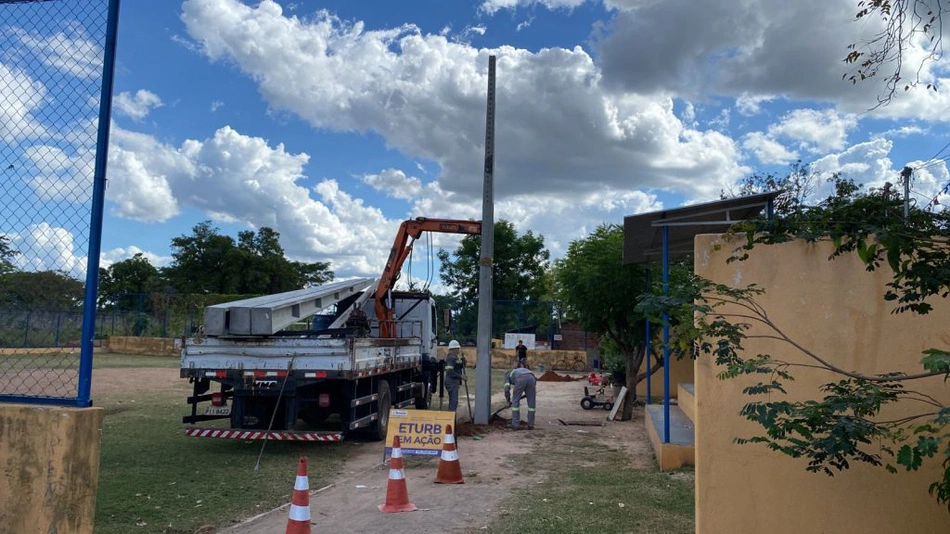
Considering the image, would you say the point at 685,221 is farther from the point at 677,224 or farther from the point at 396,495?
the point at 396,495

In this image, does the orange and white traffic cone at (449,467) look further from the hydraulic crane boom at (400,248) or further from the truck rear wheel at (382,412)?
the hydraulic crane boom at (400,248)

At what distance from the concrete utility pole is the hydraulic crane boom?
625mm

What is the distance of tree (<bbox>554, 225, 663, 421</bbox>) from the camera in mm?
16109

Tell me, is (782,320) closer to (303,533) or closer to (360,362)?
(303,533)

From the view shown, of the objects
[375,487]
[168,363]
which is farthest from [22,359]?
[168,363]

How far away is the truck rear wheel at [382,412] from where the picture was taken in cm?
1296

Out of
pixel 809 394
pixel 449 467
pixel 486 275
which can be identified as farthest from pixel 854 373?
pixel 486 275

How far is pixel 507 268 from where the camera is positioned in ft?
187

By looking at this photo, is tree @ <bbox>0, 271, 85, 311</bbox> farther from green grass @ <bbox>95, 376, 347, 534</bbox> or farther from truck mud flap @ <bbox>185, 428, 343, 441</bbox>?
truck mud flap @ <bbox>185, 428, 343, 441</bbox>

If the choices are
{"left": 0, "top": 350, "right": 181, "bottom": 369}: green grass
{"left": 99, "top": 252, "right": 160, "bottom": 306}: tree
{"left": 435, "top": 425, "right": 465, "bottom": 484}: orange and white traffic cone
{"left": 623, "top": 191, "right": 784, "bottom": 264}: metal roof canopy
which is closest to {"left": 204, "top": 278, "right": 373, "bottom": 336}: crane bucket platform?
{"left": 0, "top": 350, "right": 181, "bottom": 369}: green grass

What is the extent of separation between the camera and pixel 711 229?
9.94 metres

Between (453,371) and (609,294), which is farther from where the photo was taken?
(609,294)

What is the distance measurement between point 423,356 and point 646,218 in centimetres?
901

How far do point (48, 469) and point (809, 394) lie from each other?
5.28 metres
